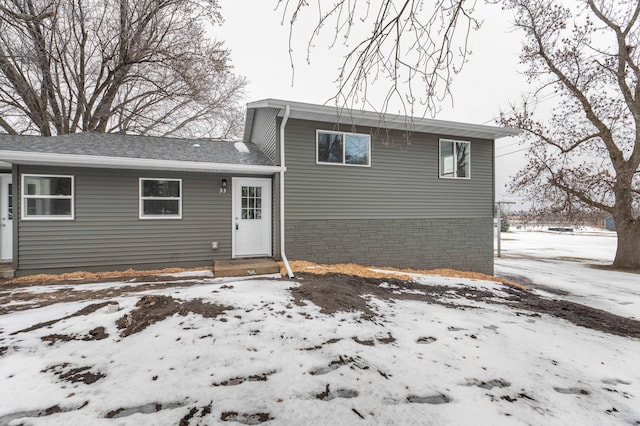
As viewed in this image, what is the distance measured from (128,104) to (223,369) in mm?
16082

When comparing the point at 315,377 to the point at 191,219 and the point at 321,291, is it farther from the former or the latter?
the point at 191,219

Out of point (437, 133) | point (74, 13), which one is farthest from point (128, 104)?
point (437, 133)

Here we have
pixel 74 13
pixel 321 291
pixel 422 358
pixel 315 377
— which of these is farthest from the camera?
pixel 74 13

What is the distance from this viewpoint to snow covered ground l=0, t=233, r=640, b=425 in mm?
1967

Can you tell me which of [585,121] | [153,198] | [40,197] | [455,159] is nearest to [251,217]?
[153,198]

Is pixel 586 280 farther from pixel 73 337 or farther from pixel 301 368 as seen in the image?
pixel 73 337

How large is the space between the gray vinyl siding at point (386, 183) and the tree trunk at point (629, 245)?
25.6 feet

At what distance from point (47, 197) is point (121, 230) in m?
1.58

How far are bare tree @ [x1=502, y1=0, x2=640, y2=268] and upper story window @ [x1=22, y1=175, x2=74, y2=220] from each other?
15.6 meters

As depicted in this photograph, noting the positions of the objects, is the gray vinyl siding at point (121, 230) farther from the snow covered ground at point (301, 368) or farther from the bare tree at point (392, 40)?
the bare tree at point (392, 40)

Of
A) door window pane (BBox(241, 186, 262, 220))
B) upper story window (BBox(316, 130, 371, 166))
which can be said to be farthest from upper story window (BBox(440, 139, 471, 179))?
door window pane (BBox(241, 186, 262, 220))

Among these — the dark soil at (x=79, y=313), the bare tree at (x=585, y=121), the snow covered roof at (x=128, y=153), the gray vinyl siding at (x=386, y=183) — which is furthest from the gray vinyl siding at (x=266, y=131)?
the bare tree at (x=585, y=121)

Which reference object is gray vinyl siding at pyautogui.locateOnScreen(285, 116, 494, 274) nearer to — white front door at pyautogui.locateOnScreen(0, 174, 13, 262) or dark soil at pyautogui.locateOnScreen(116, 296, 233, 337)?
dark soil at pyautogui.locateOnScreen(116, 296, 233, 337)

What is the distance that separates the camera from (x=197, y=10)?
12.2m
